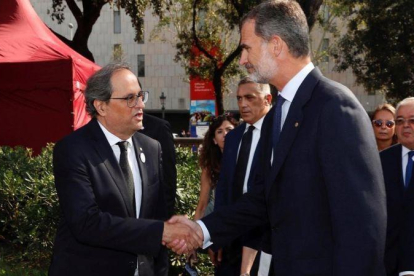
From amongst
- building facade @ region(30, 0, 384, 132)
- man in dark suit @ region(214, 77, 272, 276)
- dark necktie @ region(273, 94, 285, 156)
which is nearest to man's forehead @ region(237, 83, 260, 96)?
man in dark suit @ region(214, 77, 272, 276)

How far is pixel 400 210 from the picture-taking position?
4.16 metres

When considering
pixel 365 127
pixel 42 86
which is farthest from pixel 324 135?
pixel 42 86

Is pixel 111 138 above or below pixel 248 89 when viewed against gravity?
below

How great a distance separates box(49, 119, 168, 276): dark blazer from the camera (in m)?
3.32

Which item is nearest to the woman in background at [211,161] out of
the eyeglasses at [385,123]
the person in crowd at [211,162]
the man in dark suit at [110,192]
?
the person in crowd at [211,162]

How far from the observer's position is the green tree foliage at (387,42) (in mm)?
32000

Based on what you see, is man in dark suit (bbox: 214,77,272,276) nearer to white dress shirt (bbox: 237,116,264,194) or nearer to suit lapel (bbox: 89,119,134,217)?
white dress shirt (bbox: 237,116,264,194)

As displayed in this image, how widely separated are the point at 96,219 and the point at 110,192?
0.18 m

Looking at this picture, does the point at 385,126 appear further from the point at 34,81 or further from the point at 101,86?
the point at 34,81

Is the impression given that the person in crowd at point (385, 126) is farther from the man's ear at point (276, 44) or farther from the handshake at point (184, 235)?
the man's ear at point (276, 44)

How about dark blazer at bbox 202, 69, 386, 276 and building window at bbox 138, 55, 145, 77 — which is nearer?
dark blazer at bbox 202, 69, 386, 276

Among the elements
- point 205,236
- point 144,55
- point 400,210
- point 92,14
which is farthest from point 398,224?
point 144,55

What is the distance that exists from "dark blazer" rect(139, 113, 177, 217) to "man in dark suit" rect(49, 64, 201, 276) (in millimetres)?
1475

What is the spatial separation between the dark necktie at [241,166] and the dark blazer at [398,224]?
3.65ft
